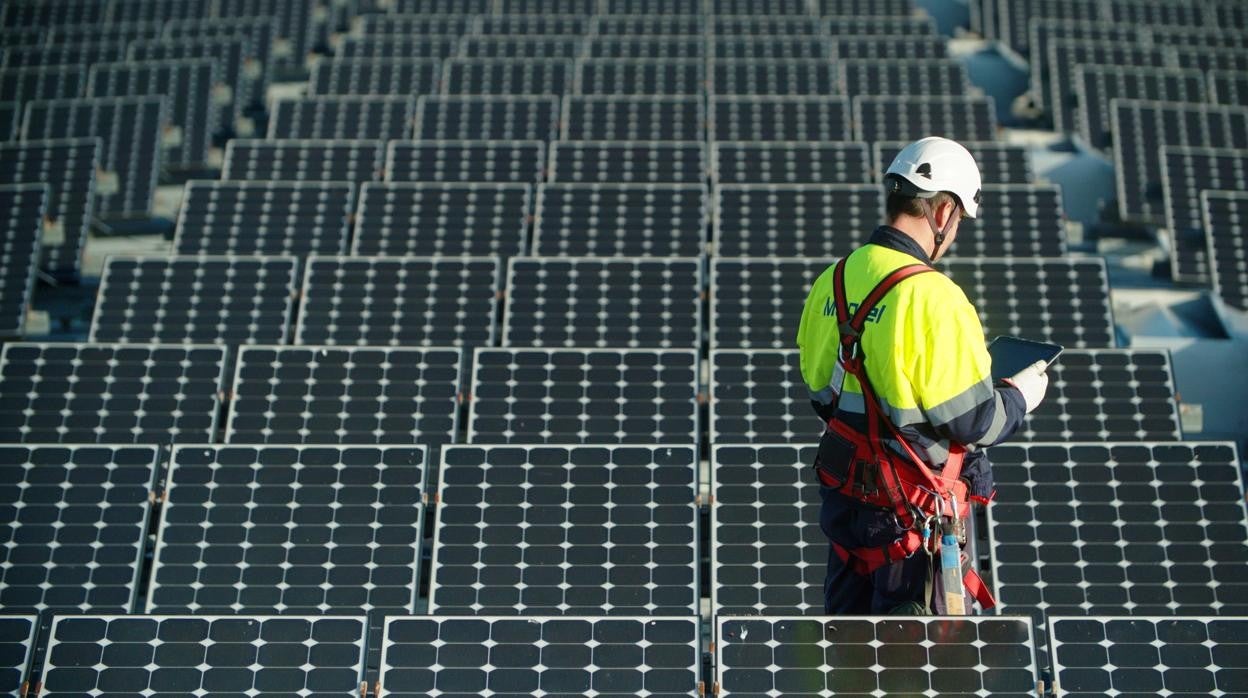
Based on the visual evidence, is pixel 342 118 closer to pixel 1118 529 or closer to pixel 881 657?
pixel 1118 529

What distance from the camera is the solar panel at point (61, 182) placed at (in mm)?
16688

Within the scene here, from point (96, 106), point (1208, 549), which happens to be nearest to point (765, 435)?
point (1208, 549)

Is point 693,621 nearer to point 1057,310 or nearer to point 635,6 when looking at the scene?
point 1057,310

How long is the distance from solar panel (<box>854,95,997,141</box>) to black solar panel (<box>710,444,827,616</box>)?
32.2 ft

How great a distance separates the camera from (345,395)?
12.1m

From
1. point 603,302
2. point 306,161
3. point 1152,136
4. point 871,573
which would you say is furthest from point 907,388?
point 1152,136

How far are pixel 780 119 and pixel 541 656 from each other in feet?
41.6

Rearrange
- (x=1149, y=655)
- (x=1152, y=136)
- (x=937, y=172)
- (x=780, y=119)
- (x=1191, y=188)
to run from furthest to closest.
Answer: (x=780, y=119) → (x=1152, y=136) → (x=1191, y=188) → (x=1149, y=655) → (x=937, y=172)

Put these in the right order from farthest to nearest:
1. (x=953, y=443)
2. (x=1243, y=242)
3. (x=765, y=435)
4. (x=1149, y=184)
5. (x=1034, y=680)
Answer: (x=1149, y=184)
(x=1243, y=242)
(x=765, y=435)
(x=1034, y=680)
(x=953, y=443)

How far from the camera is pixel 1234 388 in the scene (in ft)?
45.7

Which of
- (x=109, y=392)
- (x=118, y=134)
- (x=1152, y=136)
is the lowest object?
(x=109, y=392)

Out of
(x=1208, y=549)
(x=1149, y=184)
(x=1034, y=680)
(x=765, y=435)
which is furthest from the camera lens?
(x=1149, y=184)

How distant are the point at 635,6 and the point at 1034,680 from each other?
2229cm

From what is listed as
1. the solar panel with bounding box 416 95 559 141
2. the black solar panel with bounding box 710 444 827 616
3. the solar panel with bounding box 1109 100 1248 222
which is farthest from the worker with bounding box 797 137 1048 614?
the solar panel with bounding box 416 95 559 141
